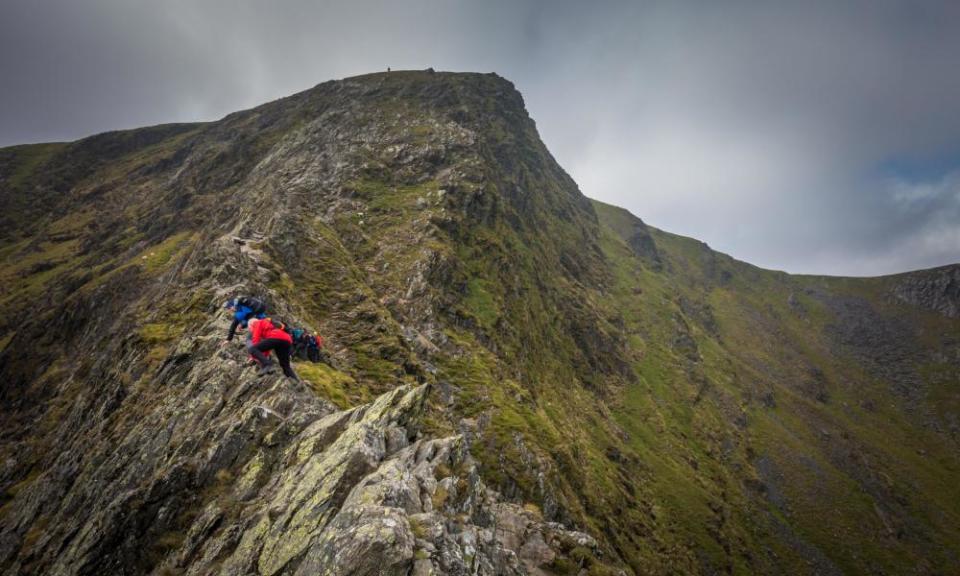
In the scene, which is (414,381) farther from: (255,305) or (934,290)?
(934,290)

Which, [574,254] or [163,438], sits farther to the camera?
[574,254]

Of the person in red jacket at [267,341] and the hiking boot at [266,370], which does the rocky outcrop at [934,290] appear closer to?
the person in red jacket at [267,341]

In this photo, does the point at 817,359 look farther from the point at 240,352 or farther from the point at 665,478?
the point at 240,352

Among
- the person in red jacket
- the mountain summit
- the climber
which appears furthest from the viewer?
the climber

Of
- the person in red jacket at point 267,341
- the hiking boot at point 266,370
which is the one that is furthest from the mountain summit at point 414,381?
the person in red jacket at point 267,341

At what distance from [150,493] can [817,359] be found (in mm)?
207281

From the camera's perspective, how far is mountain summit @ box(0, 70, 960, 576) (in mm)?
15430

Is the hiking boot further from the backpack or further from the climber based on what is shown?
the backpack

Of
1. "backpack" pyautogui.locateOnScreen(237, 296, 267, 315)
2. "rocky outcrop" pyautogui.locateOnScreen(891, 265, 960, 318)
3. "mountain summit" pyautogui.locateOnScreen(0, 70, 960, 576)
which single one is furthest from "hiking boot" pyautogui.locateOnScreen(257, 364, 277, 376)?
"rocky outcrop" pyautogui.locateOnScreen(891, 265, 960, 318)

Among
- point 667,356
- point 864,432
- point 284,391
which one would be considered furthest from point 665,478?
point 864,432

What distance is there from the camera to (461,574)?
1150 centimetres

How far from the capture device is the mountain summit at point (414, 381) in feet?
50.6

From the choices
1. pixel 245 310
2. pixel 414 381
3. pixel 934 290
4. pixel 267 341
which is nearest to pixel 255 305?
pixel 245 310

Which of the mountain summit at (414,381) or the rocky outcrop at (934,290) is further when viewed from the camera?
the rocky outcrop at (934,290)
